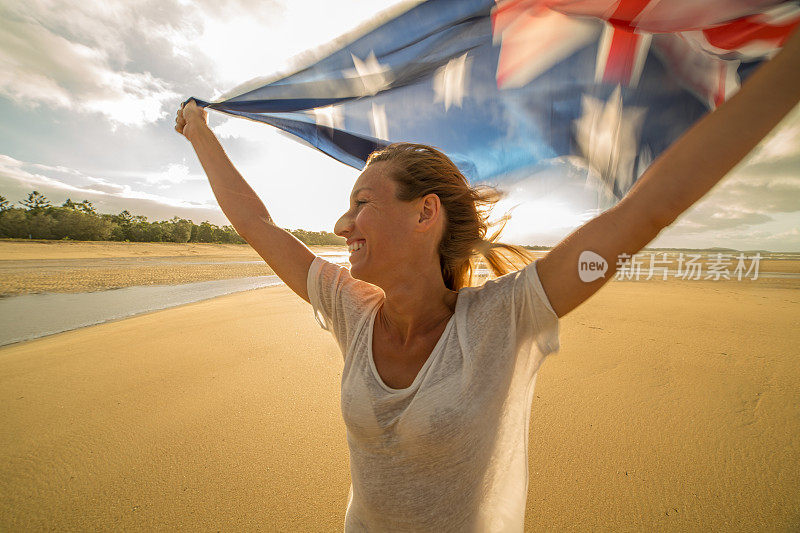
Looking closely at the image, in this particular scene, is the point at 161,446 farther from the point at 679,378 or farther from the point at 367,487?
the point at 679,378

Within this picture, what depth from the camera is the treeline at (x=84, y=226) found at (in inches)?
1806

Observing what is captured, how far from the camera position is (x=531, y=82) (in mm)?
1968

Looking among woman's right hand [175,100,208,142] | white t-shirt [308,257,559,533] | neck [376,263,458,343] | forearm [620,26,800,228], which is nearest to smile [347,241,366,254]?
neck [376,263,458,343]

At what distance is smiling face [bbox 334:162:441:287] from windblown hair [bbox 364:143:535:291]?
0.06m

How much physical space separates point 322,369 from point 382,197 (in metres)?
3.44

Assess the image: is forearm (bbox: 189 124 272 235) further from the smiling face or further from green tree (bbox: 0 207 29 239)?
green tree (bbox: 0 207 29 239)

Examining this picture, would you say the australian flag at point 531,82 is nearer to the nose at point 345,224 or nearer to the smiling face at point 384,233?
the smiling face at point 384,233

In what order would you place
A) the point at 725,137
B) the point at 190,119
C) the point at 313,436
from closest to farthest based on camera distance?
1. the point at 725,137
2. the point at 190,119
3. the point at 313,436

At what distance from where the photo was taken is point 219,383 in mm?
4047

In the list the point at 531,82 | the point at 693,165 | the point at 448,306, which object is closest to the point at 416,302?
the point at 448,306

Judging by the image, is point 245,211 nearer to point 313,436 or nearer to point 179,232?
point 313,436

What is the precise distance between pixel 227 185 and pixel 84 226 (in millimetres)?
65543

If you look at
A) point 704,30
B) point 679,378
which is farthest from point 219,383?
point 679,378

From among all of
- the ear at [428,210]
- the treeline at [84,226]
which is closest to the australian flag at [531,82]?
the ear at [428,210]
